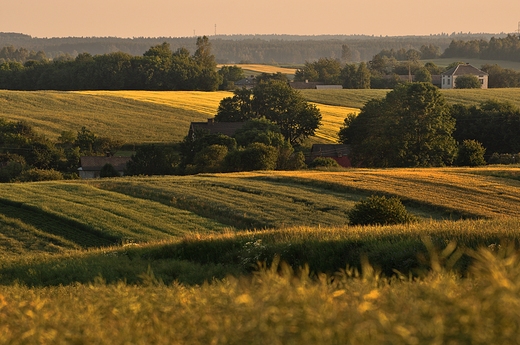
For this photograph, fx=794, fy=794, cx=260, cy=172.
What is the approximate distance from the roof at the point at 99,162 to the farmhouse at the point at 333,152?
57.0 feet

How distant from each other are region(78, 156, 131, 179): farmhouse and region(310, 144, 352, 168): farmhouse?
1744 centimetres

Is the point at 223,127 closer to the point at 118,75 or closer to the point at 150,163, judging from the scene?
the point at 150,163

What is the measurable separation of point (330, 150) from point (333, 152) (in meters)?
0.38

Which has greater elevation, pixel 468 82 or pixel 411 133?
pixel 411 133

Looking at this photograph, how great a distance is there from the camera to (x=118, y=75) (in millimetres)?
140000

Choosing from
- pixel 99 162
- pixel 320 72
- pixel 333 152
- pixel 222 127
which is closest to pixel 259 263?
pixel 99 162

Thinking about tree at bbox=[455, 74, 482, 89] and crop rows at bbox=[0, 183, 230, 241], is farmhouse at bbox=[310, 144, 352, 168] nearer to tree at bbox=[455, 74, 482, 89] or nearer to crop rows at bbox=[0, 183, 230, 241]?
crop rows at bbox=[0, 183, 230, 241]

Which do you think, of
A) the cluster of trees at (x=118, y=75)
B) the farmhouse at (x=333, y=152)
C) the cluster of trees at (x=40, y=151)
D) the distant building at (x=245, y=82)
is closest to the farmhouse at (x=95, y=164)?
the cluster of trees at (x=40, y=151)

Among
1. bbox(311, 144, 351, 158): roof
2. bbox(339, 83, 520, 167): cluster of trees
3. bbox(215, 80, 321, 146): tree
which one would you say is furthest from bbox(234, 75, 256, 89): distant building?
bbox(339, 83, 520, 167): cluster of trees

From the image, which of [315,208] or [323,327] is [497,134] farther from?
[323,327]

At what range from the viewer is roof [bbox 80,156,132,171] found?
7119cm

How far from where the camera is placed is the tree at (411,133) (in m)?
66.4

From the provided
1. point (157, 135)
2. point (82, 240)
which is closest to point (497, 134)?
point (157, 135)

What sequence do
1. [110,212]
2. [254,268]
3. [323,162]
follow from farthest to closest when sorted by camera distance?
[323,162], [110,212], [254,268]
